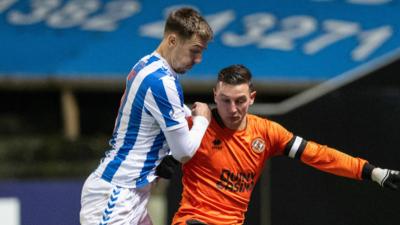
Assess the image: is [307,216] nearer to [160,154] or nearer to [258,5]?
[160,154]

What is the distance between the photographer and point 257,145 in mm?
3990

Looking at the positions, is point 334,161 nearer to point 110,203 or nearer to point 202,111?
point 202,111

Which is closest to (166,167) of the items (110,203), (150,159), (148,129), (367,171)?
(150,159)

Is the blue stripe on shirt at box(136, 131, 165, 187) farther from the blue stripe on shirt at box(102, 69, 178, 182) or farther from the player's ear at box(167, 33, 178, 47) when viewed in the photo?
the player's ear at box(167, 33, 178, 47)

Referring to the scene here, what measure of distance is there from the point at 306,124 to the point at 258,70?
271 inches

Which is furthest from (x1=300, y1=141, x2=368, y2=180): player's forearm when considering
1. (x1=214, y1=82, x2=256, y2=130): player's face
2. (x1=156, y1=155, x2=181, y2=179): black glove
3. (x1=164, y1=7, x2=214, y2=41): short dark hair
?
(x1=164, y1=7, x2=214, y2=41): short dark hair

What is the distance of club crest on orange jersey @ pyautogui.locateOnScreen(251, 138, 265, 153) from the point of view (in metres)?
3.98

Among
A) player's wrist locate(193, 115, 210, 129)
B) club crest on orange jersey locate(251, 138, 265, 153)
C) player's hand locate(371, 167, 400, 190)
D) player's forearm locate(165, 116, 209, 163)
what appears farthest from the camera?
club crest on orange jersey locate(251, 138, 265, 153)

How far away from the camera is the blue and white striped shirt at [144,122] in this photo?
11.9 ft

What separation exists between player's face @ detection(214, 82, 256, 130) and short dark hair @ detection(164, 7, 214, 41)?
0.26 meters

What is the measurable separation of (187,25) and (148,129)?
0.51 metres

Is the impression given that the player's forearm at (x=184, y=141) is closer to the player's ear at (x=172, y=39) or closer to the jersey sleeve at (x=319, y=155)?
the player's ear at (x=172, y=39)

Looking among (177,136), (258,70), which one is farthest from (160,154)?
(258,70)

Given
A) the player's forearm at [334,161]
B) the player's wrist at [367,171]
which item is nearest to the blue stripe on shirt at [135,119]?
the player's forearm at [334,161]
